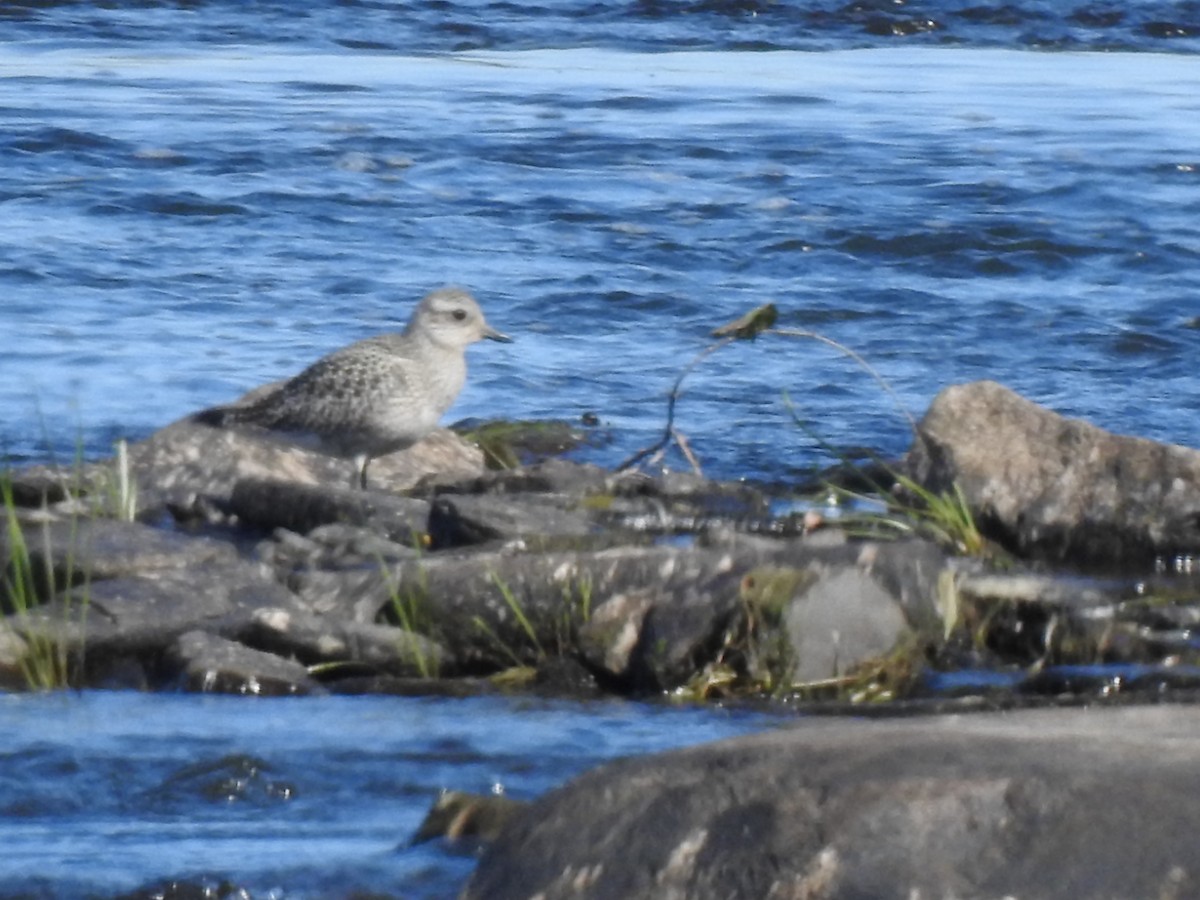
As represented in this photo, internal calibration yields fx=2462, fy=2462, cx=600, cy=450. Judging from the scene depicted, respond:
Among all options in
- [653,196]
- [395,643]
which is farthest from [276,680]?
[653,196]

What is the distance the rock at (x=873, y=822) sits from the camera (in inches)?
142

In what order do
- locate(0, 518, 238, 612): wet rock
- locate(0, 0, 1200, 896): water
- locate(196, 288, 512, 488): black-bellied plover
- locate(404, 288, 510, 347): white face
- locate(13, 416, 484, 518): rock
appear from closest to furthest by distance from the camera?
locate(0, 0, 1200, 896): water
locate(0, 518, 238, 612): wet rock
locate(13, 416, 484, 518): rock
locate(196, 288, 512, 488): black-bellied plover
locate(404, 288, 510, 347): white face

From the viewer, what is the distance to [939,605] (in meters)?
6.43

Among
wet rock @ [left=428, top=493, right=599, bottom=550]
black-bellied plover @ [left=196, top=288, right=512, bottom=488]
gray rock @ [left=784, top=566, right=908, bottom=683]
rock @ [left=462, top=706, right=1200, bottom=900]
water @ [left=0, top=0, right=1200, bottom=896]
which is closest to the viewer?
rock @ [left=462, top=706, right=1200, bottom=900]

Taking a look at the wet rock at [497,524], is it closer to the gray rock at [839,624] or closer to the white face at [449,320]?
the gray rock at [839,624]

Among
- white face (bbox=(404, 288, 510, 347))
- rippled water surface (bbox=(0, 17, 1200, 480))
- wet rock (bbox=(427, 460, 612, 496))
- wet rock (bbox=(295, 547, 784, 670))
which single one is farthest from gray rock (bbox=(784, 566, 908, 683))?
white face (bbox=(404, 288, 510, 347))

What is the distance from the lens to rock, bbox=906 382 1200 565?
7.54 m

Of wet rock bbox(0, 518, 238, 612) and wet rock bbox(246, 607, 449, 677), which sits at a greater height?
wet rock bbox(0, 518, 238, 612)

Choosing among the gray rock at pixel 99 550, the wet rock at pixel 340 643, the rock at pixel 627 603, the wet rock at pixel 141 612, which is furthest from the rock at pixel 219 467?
the rock at pixel 627 603

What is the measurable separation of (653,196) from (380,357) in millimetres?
6276

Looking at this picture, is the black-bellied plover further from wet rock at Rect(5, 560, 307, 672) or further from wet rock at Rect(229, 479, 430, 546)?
wet rock at Rect(5, 560, 307, 672)

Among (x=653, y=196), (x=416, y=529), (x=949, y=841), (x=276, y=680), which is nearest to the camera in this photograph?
(x=949, y=841)

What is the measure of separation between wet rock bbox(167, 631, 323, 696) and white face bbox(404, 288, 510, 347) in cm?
328

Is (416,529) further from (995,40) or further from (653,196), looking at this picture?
(995,40)
